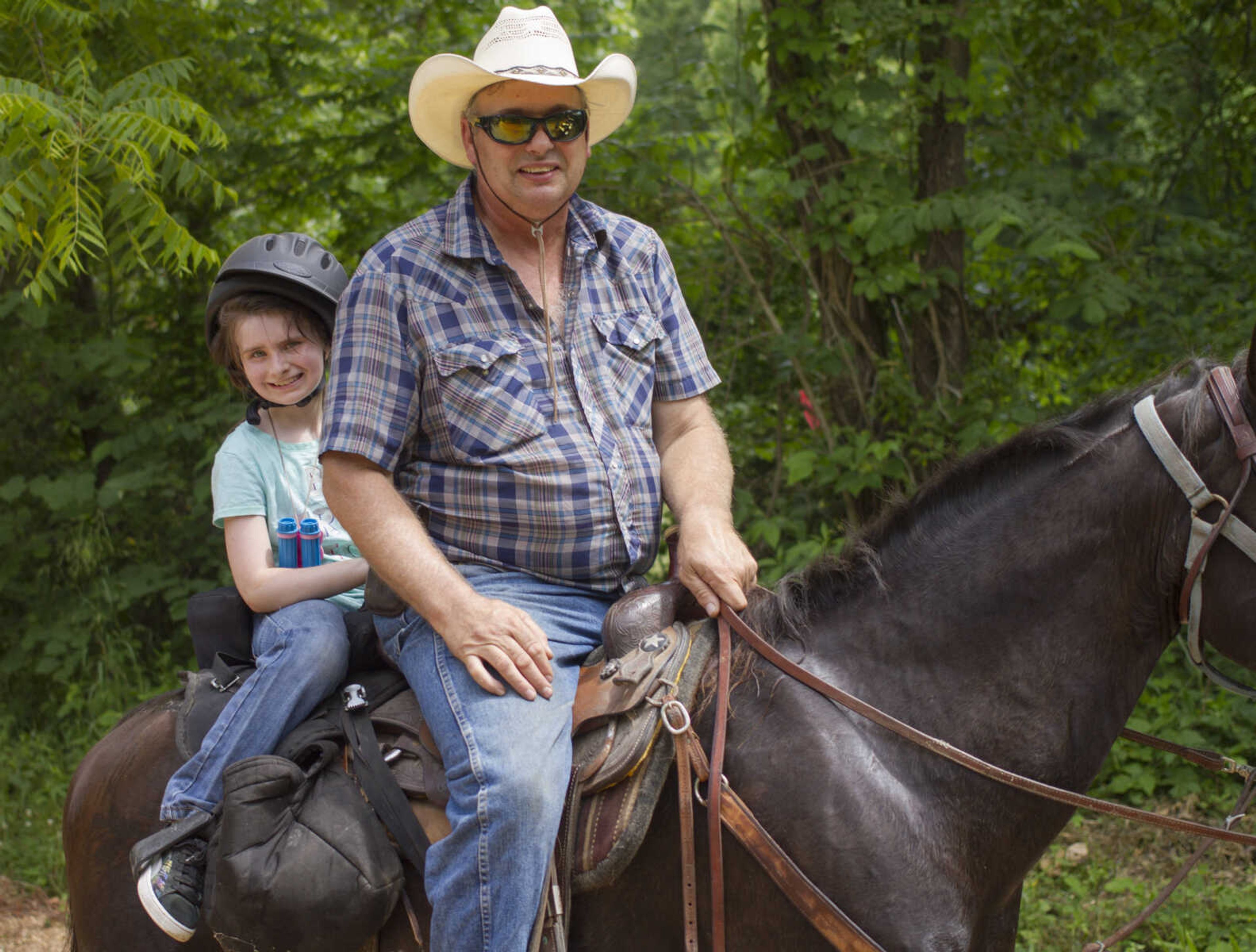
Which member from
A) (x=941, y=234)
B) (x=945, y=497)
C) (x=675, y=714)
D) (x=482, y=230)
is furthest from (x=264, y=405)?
(x=941, y=234)

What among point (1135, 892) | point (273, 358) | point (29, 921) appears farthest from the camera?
point (29, 921)

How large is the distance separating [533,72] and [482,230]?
15.9 inches

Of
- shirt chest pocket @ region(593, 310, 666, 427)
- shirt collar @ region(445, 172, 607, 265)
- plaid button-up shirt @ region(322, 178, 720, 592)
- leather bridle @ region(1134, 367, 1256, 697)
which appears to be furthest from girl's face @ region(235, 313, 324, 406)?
leather bridle @ region(1134, 367, 1256, 697)

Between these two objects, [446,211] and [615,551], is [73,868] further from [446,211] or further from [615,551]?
[446,211]

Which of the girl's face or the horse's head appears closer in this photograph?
the horse's head

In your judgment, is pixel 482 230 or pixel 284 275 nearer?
pixel 482 230

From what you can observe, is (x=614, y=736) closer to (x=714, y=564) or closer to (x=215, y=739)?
(x=714, y=564)

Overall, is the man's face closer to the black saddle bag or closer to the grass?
the black saddle bag

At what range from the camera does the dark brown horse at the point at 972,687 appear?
216 cm

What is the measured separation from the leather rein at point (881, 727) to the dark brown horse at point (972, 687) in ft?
0.09

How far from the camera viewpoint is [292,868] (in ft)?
7.72

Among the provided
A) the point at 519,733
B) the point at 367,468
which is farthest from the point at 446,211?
the point at 519,733

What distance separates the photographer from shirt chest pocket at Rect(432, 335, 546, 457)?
2.53 metres

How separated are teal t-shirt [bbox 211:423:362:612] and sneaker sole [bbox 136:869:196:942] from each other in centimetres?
85
